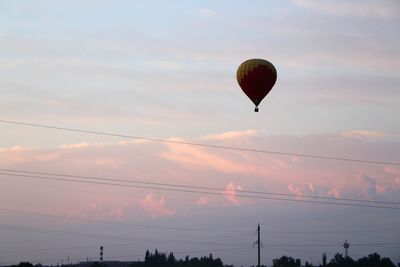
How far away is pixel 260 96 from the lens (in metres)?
60.7

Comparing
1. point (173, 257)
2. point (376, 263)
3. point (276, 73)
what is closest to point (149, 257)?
point (173, 257)

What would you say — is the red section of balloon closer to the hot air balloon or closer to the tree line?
the hot air balloon

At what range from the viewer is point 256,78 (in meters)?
60.1

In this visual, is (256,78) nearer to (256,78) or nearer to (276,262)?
(256,78)

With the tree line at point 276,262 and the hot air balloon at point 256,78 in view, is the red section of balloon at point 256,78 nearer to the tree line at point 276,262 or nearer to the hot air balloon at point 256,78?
the hot air balloon at point 256,78

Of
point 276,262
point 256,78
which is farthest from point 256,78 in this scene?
A: point 276,262

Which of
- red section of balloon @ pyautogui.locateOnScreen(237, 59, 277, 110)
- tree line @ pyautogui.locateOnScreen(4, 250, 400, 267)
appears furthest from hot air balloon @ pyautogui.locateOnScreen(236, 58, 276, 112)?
tree line @ pyautogui.locateOnScreen(4, 250, 400, 267)

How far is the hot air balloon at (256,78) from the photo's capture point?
6019 centimetres

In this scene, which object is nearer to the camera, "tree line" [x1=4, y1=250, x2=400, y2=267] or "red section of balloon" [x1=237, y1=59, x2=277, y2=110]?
"red section of balloon" [x1=237, y1=59, x2=277, y2=110]

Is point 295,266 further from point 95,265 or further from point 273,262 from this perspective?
point 95,265

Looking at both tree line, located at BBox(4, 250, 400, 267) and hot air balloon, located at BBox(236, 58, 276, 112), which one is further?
tree line, located at BBox(4, 250, 400, 267)

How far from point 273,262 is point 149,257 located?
108ft

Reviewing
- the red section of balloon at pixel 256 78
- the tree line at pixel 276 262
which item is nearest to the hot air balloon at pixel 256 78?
the red section of balloon at pixel 256 78

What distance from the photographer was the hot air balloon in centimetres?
6019
